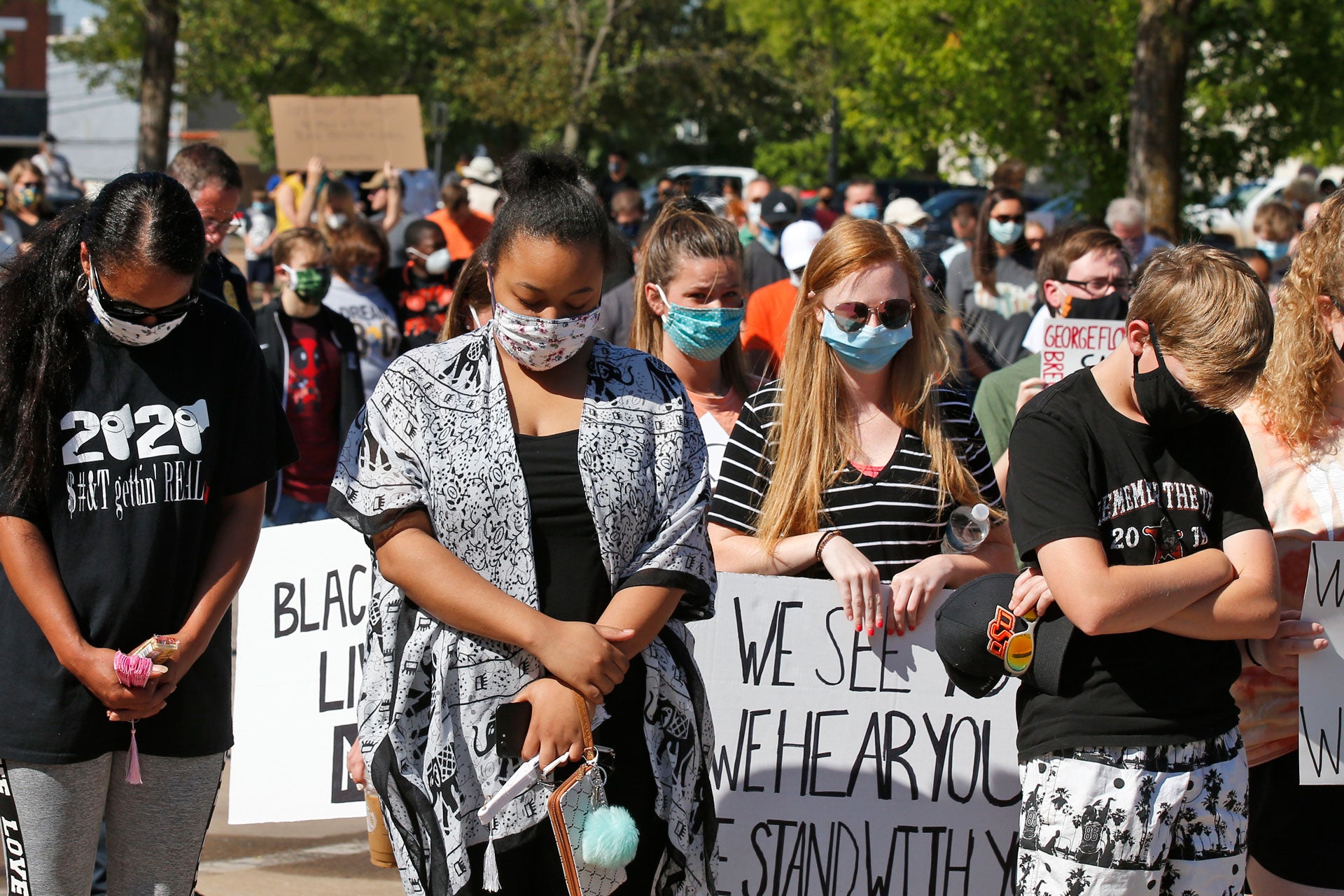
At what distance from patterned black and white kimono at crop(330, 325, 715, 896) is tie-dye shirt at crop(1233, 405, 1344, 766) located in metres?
1.57

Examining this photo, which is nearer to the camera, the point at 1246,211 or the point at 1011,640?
the point at 1011,640

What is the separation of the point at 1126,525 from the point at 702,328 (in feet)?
5.85

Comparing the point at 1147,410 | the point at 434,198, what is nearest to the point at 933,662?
the point at 1147,410

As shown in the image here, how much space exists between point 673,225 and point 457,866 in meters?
2.52

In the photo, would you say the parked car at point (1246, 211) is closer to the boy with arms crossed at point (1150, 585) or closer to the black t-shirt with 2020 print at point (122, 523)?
the boy with arms crossed at point (1150, 585)

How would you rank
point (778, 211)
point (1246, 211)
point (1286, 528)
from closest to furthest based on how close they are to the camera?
1. point (1286, 528)
2. point (778, 211)
3. point (1246, 211)

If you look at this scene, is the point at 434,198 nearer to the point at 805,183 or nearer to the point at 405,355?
the point at 405,355

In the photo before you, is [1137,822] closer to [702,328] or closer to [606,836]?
[606,836]

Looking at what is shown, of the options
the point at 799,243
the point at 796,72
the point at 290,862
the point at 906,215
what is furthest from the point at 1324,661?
the point at 796,72

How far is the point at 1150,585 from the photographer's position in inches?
114

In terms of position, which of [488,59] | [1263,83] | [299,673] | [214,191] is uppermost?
[488,59]

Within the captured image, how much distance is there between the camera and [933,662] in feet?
13.1

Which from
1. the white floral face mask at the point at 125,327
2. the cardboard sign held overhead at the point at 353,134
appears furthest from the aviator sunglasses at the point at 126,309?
the cardboard sign held overhead at the point at 353,134

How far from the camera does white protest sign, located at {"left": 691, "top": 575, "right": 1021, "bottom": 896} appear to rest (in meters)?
3.98
